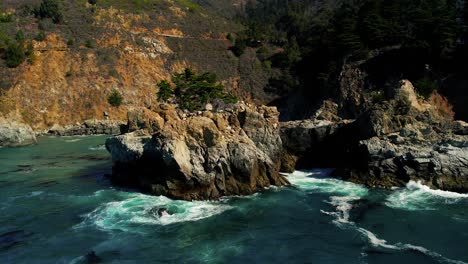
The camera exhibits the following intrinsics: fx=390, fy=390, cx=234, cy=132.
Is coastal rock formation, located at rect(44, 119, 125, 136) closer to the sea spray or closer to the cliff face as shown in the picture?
the cliff face

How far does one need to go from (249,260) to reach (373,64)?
5914 centimetres

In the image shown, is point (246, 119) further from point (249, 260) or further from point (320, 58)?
point (320, 58)

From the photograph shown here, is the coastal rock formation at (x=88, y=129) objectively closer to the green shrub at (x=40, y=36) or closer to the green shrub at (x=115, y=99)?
the green shrub at (x=115, y=99)

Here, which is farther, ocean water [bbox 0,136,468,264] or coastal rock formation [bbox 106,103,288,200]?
coastal rock formation [bbox 106,103,288,200]

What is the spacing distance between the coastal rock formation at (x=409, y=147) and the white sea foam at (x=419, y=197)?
0.84 m

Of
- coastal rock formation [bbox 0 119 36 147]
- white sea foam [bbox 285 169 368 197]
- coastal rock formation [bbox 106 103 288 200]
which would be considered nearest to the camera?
coastal rock formation [bbox 106 103 288 200]

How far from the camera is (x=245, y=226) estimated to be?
2964cm

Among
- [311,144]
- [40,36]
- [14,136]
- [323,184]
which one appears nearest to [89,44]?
[40,36]

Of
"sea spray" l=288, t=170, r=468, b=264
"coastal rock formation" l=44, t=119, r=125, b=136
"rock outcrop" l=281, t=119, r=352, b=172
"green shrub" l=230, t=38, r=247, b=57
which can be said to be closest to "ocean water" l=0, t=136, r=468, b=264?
"sea spray" l=288, t=170, r=468, b=264

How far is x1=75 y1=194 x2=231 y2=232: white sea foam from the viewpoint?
3069cm

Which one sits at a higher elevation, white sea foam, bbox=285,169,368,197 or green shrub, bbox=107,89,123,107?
green shrub, bbox=107,89,123,107

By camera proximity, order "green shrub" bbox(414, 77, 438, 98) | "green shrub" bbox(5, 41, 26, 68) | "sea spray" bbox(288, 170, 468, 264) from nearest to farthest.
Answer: "sea spray" bbox(288, 170, 468, 264) < "green shrub" bbox(414, 77, 438, 98) < "green shrub" bbox(5, 41, 26, 68)

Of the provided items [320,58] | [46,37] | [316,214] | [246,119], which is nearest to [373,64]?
[320,58]

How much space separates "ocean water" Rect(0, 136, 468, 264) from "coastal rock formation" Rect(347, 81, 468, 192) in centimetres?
155
